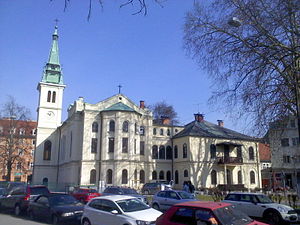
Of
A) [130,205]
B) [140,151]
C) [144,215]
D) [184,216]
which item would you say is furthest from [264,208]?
[140,151]

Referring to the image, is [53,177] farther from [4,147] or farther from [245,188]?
[245,188]

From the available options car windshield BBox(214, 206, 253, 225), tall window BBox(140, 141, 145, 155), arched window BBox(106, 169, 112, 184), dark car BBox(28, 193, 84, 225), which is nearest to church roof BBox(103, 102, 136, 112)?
tall window BBox(140, 141, 145, 155)

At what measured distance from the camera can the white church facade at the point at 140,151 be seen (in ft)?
138

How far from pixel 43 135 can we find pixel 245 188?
124 ft

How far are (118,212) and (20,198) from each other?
1086 centimetres

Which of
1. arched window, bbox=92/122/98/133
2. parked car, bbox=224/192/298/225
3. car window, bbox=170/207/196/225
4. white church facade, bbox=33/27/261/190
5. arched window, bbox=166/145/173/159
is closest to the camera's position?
car window, bbox=170/207/196/225

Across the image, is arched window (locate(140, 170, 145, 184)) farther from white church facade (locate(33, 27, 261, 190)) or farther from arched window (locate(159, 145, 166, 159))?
arched window (locate(159, 145, 166, 159))

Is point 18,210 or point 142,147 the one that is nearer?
point 18,210

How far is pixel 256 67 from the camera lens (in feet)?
40.9

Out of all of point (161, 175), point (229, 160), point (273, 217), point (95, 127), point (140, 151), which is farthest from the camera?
point (161, 175)

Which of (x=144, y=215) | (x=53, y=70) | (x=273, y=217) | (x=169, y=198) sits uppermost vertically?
(x=53, y=70)

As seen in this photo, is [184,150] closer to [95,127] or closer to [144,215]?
[95,127]

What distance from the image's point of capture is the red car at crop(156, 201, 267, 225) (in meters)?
7.68

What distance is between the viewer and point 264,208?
48.6 feet
